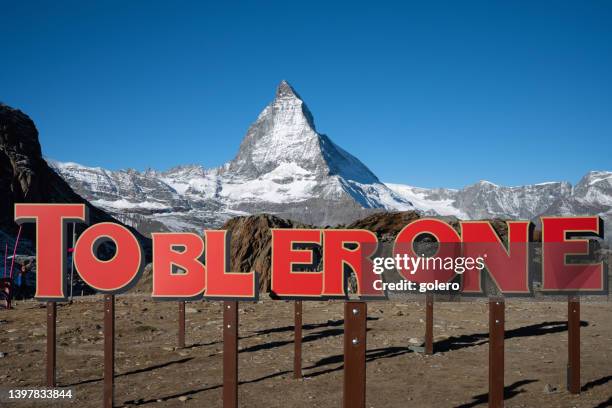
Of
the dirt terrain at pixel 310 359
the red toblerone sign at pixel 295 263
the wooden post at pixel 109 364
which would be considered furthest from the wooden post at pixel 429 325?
the wooden post at pixel 109 364

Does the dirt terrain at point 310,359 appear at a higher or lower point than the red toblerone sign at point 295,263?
lower

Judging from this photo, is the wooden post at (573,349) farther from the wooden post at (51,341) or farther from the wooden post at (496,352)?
the wooden post at (51,341)

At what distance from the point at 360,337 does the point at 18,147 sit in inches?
3506

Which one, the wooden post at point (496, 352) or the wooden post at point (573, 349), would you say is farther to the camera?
the wooden post at point (573, 349)

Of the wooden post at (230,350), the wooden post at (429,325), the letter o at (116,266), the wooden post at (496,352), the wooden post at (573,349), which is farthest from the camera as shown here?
the wooden post at (429,325)

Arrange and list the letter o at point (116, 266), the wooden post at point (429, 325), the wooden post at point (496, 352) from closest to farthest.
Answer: the wooden post at point (496, 352) → the letter o at point (116, 266) → the wooden post at point (429, 325)

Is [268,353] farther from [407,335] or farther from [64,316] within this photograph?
[64,316]

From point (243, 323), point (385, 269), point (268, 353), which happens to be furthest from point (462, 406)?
point (243, 323)

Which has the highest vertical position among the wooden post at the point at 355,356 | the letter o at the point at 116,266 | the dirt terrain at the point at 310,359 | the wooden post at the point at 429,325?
the letter o at the point at 116,266

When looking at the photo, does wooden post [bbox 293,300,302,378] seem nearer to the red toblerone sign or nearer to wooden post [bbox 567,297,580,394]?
the red toblerone sign

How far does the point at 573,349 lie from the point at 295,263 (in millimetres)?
5155

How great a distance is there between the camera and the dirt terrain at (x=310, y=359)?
9609mm

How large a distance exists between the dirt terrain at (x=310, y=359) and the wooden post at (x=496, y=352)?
1.59 meters

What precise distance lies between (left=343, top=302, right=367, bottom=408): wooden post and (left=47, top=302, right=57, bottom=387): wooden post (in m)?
5.57
